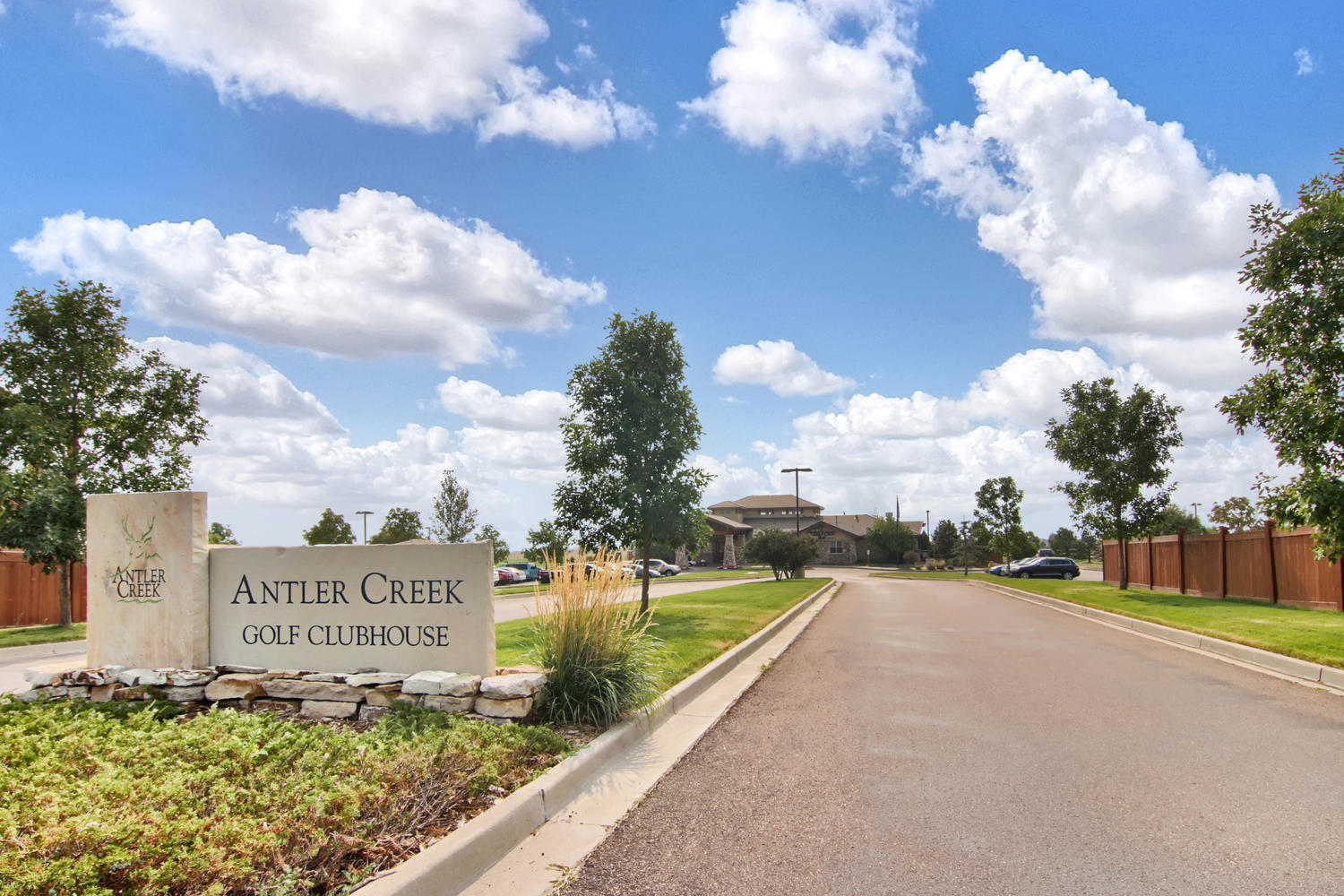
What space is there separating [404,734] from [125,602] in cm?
390

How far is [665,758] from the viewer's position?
22.6 feet

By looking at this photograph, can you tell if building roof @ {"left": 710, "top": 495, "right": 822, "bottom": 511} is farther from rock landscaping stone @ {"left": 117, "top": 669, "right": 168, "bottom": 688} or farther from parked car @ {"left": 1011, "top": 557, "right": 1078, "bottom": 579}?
rock landscaping stone @ {"left": 117, "top": 669, "right": 168, "bottom": 688}

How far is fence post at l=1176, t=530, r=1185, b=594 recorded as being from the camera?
28.6 meters

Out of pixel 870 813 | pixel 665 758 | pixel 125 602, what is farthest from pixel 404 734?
pixel 125 602

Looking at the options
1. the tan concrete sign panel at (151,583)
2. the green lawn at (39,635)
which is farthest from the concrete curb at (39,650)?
the tan concrete sign panel at (151,583)

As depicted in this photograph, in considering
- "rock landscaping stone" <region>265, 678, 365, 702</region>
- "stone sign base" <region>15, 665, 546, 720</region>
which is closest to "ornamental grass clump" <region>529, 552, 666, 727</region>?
"stone sign base" <region>15, 665, 546, 720</region>

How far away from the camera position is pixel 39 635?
18453mm

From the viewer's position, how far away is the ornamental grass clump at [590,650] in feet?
24.7

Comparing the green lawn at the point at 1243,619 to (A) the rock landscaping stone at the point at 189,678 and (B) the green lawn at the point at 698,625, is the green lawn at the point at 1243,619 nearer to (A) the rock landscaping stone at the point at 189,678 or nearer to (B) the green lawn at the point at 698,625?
(B) the green lawn at the point at 698,625

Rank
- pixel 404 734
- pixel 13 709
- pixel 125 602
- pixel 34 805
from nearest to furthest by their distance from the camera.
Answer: pixel 34 805
pixel 404 734
pixel 13 709
pixel 125 602

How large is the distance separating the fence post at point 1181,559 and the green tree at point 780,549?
18130 mm

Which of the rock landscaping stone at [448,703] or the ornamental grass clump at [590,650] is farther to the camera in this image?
the ornamental grass clump at [590,650]

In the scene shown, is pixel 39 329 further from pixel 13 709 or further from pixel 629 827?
pixel 629 827

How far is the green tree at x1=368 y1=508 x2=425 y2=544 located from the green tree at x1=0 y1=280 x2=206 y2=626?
113 ft
